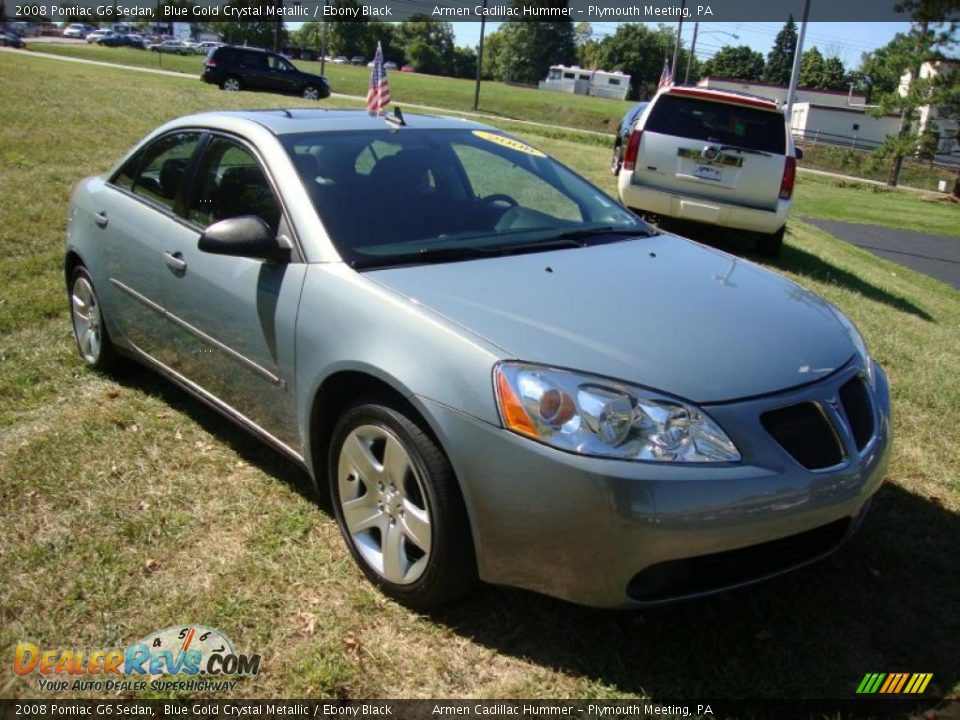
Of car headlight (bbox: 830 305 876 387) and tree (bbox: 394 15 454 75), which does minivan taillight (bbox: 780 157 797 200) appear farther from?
tree (bbox: 394 15 454 75)

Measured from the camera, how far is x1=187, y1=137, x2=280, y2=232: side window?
3.53 metres

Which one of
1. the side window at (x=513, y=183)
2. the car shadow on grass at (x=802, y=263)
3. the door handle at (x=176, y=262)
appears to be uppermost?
the side window at (x=513, y=183)

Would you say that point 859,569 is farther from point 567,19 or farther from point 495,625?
point 567,19

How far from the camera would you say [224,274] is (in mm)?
3533

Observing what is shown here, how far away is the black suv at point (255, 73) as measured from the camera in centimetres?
3086

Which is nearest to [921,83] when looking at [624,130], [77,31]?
[624,130]

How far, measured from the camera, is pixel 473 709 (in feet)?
8.36

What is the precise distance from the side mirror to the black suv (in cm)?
3007

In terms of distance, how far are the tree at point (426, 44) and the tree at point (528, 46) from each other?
7.26 metres

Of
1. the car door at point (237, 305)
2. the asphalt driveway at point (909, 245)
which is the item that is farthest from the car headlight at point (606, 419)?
the asphalt driveway at point (909, 245)

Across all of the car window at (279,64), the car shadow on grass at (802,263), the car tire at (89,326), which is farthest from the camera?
the car window at (279,64)

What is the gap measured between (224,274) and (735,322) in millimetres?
2001

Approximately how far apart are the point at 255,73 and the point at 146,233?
29.9 metres

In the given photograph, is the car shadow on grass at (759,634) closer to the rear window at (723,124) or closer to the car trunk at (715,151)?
the car trunk at (715,151)
